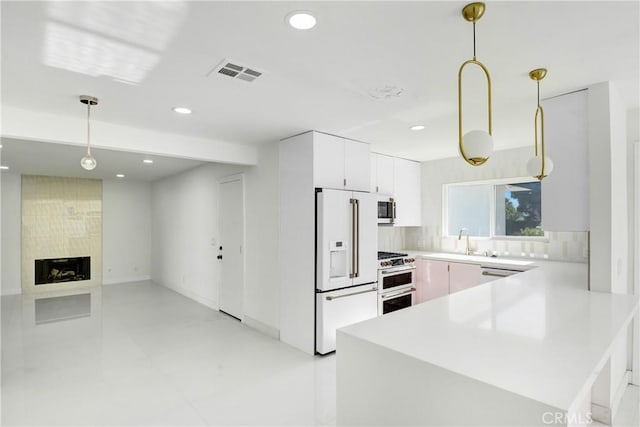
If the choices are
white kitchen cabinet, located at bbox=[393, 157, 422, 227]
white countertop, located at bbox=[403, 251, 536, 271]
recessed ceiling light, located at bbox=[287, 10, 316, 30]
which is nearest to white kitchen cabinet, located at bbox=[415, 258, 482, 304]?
white countertop, located at bbox=[403, 251, 536, 271]

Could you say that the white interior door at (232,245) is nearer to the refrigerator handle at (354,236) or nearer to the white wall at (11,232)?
the refrigerator handle at (354,236)

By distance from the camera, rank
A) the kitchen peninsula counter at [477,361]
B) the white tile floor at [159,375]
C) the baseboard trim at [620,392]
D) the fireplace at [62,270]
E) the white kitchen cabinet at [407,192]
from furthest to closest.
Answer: the fireplace at [62,270] < the white kitchen cabinet at [407,192] < the white tile floor at [159,375] < the baseboard trim at [620,392] < the kitchen peninsula counter at [477,361]

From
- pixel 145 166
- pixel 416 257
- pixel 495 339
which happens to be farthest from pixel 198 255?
pixel 495 339

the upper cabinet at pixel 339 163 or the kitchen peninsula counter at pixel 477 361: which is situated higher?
the upper cabinet at pixel 339 163

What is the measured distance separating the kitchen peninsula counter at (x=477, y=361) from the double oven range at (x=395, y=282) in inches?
87.6

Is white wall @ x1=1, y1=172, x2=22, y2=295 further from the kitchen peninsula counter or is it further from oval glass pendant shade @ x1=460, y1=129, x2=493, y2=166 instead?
oval glass pendant shade @ x1=460, y1=129, x2=493, y2=166

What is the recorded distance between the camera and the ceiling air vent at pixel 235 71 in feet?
6.91

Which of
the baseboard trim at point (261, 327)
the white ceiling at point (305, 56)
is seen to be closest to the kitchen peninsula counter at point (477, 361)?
the white ceiling at point (305, 56)

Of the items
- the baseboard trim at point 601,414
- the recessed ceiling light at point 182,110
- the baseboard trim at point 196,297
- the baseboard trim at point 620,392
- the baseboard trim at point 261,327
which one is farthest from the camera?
the baseboard trim at point 196,297

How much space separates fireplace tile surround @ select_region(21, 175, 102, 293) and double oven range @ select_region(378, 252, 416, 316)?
6562 mm

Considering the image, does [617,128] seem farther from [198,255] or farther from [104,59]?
[198,255]

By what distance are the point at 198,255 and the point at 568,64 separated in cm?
574

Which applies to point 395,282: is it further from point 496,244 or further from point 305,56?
point 305,56

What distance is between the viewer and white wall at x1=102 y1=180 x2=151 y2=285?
7848mm
